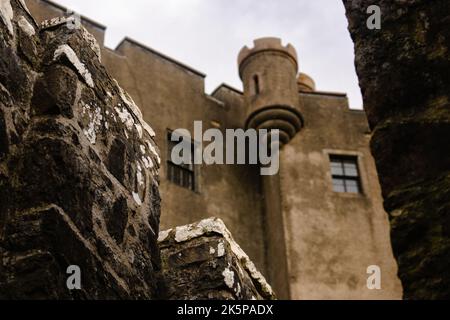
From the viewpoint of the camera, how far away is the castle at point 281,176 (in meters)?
15.4

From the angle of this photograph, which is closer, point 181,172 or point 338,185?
point 181,172

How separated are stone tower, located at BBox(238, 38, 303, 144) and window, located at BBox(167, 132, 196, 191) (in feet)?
6.44

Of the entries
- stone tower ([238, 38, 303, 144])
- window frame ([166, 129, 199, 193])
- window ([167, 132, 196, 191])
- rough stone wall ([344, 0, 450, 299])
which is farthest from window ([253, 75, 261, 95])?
rough stone wall ([344, 0, 450, 299])

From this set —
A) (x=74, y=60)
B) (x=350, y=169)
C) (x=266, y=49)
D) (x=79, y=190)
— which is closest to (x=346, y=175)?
(x=350, y=169)

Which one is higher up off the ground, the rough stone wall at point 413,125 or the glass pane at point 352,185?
the glass pane at point 352,185

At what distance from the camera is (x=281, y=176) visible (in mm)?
16438

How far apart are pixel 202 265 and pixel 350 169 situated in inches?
532

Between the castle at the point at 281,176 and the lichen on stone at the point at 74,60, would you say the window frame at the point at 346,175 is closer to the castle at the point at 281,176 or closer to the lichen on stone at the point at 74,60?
the castle at the point at 281,176

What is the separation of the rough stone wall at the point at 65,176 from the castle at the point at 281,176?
429 inches

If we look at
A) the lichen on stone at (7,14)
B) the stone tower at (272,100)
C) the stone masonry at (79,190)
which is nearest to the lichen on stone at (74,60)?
the stone masonry at (79,190)

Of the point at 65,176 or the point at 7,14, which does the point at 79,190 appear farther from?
the point at 7,14

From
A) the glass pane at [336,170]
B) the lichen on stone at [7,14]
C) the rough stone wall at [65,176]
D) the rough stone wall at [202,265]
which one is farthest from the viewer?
the glass pane at [336,170]

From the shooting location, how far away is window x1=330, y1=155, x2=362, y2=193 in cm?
1708

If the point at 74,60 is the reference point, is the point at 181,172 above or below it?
above
